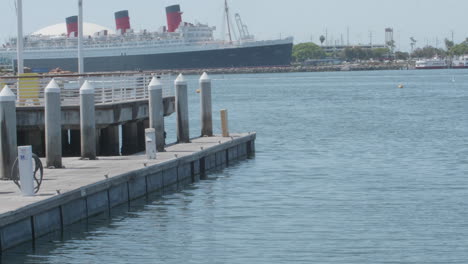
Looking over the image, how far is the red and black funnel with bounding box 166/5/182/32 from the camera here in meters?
182

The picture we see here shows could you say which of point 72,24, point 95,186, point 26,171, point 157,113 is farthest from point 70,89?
point 72,24

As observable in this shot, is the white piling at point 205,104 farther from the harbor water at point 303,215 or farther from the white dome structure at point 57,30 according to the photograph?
the white dome structure at point 57,30

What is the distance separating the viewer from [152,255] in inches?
716

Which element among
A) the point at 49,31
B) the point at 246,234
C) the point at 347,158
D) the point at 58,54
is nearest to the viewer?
the point at 246,234

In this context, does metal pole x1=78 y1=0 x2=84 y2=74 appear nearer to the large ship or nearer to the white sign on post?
the white sign on post

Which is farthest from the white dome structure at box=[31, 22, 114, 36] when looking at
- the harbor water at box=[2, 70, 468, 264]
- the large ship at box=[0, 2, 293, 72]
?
the harbor water at box=[2, 70, 468, 264]

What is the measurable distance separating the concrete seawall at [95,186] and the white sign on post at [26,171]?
0.18m

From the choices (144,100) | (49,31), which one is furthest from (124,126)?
(49,31)

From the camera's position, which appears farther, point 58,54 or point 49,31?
point 49,31

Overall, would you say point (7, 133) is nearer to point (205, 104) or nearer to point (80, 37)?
point (205, 104)

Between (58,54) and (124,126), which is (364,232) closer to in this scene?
(124,126)

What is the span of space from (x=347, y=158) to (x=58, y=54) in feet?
479

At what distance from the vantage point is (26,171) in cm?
1864

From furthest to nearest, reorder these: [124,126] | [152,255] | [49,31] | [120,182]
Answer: [49,31] < [124,126] < [120,182] < [152,255]
